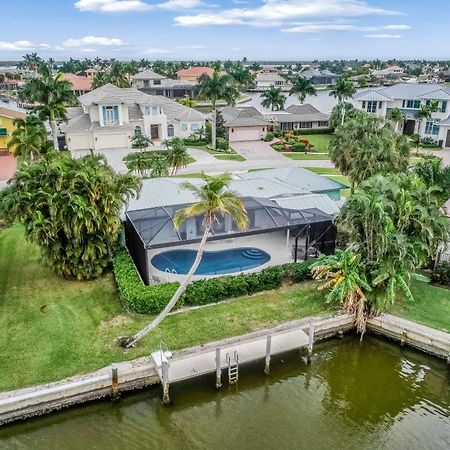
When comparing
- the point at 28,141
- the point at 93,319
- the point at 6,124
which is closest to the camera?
the point at 93,319

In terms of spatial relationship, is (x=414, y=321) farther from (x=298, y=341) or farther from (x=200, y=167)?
(x=200, y=167)

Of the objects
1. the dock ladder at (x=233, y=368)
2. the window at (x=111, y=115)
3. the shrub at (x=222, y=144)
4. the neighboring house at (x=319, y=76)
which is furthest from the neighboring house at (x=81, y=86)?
the neighboring house at (x=319, y=76)

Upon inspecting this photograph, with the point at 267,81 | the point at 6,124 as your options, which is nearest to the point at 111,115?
the point at 6,124

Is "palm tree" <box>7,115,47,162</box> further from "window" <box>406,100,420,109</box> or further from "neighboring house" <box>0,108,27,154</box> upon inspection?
"window" <box>406,100,420,109</box>

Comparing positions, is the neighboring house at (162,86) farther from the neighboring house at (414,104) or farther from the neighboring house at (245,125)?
the neighboring house at (414,104)

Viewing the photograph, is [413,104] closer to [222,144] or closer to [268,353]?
[222,144]
